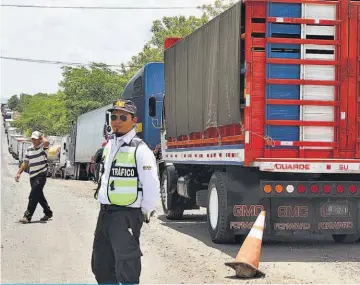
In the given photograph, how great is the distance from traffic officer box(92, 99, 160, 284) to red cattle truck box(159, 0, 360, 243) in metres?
3.82

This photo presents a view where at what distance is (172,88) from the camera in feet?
43.8

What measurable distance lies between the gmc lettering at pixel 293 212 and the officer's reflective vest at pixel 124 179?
4.66 meters

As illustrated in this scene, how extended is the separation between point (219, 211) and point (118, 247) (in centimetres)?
473

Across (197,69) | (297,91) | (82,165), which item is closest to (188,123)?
(197,69)

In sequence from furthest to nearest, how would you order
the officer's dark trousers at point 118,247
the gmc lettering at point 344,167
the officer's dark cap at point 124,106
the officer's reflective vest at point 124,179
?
the gmc lettering at point 344,167 → the officer's dark cap at point 124,106 → the officer's reflective vest at point 124,179 → the officer's dark trousers at point 118,247

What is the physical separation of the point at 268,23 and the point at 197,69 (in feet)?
7.75

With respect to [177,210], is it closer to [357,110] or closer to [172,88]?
[172,88]

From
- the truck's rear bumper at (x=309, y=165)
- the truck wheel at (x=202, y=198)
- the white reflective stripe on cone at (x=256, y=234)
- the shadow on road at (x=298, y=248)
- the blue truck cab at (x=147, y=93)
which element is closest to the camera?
the white reflective stripe on cone at (x=256, y=234)

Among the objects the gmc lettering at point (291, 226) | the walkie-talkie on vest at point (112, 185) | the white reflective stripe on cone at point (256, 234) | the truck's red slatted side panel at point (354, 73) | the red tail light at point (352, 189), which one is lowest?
the gmc lettering at point (291, 226)

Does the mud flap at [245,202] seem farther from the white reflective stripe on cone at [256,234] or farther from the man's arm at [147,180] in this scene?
the man's arm at [147,180]

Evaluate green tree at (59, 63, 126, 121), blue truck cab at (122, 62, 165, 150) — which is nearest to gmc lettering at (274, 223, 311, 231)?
blue truck cab at (122, 62, 165, 150)

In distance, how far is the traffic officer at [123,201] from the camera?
5426mm

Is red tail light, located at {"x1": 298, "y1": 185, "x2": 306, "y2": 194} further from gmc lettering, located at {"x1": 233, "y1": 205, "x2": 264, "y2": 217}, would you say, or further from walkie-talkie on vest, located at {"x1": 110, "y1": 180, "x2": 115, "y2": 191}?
walkie-talkie on vest, located at {"x1": 110, "y1": 180, "x2": 115, "y2": 191}

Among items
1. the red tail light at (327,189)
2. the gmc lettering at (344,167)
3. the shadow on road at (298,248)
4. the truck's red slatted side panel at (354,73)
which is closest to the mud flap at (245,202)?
the shadow on road at (298,248)
